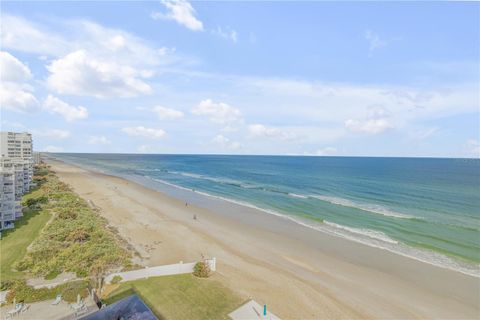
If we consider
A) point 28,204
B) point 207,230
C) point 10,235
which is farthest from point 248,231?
point 28,204

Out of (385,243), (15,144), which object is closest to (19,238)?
(385,243)

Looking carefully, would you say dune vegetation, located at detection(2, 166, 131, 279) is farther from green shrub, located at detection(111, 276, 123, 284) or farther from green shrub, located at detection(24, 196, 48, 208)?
green shrub, located at detection(24, 196, 48, 208)

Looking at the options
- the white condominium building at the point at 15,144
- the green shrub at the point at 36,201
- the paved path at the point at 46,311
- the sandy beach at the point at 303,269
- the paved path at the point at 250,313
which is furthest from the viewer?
the white condominium building at the point at 15,144

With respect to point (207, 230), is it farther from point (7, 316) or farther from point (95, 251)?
point (7, 316)

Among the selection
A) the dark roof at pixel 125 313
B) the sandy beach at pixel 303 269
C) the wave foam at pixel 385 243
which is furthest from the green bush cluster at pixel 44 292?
the wave foam at pixel 385 243

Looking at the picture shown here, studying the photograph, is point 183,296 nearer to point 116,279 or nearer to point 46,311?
point 116,279

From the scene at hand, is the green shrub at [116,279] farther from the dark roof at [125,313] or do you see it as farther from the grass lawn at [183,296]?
the dark roof at [125,313]
